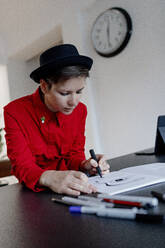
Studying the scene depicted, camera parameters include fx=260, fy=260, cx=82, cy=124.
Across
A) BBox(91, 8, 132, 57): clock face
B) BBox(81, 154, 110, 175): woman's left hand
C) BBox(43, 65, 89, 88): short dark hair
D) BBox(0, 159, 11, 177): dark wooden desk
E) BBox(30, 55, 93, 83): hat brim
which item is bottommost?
BBox(0, 159, 11, 177): dark wooden desk

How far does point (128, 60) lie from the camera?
2.53 meters

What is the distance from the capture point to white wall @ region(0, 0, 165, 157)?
233cm

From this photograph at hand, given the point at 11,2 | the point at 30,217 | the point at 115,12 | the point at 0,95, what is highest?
the point at 11,2

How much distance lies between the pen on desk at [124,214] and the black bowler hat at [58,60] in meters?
0.53

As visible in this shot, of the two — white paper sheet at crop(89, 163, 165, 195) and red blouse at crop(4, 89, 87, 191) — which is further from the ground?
red blouse at crop(4, 89, 87, 191)

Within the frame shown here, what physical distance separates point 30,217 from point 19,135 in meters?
0.48

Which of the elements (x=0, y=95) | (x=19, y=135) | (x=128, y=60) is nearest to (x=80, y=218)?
(x=19, y=135)

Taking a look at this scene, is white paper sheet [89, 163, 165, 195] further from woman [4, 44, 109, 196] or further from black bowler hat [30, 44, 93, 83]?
black bowler hat [30, 44, 93, 83]

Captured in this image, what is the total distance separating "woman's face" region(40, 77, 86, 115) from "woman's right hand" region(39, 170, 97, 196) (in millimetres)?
297

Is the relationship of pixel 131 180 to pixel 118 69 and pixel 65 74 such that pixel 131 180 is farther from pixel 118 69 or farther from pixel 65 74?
pixel 118 69

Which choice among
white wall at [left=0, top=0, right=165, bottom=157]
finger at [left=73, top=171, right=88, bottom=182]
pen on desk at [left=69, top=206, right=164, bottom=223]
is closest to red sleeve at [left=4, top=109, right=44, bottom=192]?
finger at [left=73, top=171, right=88, bottom=182]

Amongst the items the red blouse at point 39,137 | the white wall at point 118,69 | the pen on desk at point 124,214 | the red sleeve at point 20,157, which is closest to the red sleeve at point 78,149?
the red blouse at point 39,137

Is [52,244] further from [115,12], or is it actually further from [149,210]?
[115,12]

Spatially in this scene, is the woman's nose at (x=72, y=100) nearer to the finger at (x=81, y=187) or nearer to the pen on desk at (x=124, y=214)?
the finger at (x=81, y=187)
